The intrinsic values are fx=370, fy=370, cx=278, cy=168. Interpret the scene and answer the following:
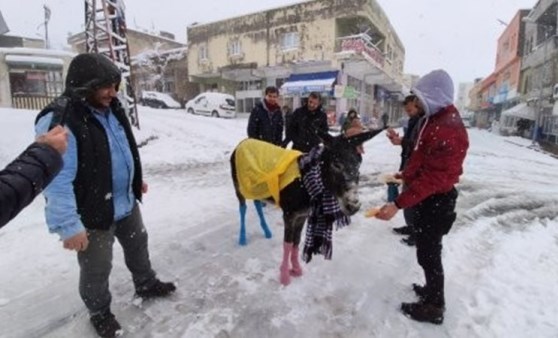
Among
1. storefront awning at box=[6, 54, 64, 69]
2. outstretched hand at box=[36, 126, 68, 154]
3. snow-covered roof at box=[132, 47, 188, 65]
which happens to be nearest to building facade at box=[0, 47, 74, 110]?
storefront awning at box=[6, 54, 64, 69]

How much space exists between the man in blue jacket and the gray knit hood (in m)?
2.18

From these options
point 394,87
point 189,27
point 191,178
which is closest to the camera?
point 191,178

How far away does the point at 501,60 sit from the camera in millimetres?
42000

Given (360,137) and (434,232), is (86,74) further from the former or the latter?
(434,232)

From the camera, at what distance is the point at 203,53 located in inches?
1191

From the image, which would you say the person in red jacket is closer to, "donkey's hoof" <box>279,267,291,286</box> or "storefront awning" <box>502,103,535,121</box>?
"donkey's hoof" <box>279,267,291,286</box>

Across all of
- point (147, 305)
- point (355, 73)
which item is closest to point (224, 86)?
point (355, 73)

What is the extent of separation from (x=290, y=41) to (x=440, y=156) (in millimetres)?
24024

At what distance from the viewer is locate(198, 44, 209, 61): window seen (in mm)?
29973

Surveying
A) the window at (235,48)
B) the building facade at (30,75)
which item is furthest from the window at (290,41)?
the building facade at (30,75)

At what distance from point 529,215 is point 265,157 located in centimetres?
472

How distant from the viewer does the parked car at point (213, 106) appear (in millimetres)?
23828

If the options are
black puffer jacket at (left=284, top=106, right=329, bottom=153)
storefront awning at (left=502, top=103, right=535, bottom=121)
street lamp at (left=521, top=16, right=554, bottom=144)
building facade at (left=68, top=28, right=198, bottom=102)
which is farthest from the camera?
building facade at (left=68, top=28, right=198, bottom=102)

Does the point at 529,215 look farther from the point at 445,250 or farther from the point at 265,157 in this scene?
the point at 265,157
